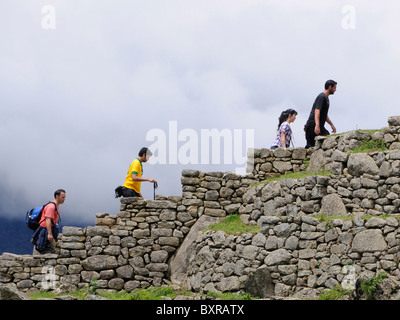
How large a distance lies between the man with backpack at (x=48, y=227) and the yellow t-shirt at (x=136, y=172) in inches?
84.6

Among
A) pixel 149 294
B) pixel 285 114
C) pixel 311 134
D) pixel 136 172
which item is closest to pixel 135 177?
pixel 136 172

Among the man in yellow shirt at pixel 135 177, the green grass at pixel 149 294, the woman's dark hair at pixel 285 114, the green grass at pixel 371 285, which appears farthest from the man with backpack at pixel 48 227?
the green grass at pixel 371 285

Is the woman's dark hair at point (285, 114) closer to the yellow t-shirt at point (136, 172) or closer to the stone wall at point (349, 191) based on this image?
the stone wall at point (349, 191)

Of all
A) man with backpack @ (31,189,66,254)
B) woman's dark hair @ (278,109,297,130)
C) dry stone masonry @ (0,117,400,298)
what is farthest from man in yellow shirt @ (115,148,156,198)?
woman's dark hair @ (278,109,297,130)

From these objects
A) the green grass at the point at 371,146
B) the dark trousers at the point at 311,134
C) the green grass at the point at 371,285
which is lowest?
the green grass at the point at 371,285

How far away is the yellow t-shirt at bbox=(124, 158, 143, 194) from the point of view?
20.2 m

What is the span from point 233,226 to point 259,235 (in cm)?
190

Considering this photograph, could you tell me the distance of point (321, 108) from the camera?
20.0 meters

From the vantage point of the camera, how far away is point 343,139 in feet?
60.5

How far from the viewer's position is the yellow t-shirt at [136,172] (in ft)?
66.1

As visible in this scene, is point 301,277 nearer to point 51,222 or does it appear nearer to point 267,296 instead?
point 267,296

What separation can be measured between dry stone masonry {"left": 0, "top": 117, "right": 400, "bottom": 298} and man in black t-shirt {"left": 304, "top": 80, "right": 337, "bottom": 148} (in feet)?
2.10

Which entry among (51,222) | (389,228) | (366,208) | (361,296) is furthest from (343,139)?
(51,222)
